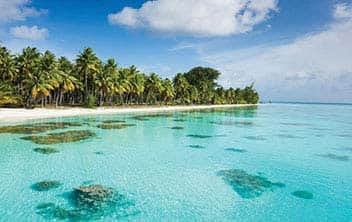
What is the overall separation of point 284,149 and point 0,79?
36734mm

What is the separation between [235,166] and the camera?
1393 cm

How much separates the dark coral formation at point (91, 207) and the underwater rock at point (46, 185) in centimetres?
92

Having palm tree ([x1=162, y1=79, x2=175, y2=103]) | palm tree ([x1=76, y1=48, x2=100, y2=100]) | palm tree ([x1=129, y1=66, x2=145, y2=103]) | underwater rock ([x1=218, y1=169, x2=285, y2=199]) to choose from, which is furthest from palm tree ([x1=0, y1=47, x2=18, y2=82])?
underwater rock ([x1=218, y1=169, x2=285, y2=199])

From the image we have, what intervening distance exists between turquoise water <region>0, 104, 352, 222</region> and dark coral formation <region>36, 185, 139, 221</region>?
2.7 inches

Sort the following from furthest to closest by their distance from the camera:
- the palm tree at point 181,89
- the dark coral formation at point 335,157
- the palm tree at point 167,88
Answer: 1. the palm tree at point 181,89
2. the palm tree at point 167,88
3. the dark coral formation at point 335,157

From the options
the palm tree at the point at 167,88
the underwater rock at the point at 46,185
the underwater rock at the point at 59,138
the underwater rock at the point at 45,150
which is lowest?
the underwater rock at the point at 46,185

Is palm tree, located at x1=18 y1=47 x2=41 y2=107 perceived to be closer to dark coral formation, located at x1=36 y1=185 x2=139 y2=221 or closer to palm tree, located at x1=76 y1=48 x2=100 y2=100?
palm tree, located at x1=76 y1=48 x2=100 y2=100

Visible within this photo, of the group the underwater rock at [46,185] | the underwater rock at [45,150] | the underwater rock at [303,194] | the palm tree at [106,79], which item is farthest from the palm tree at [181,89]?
the underwater rock at [46,185]

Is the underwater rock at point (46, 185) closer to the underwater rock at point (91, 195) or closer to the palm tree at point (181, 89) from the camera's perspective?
the underwater rock at point (91, 195)

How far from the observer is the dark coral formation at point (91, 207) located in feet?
25.1

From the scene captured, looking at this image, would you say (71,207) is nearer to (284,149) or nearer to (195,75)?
(284,149)

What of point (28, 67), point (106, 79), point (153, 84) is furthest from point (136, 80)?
point (28, 67)

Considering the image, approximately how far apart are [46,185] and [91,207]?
2842mm

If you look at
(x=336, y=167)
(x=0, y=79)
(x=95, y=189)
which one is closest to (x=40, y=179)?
(x=95, y=189)
